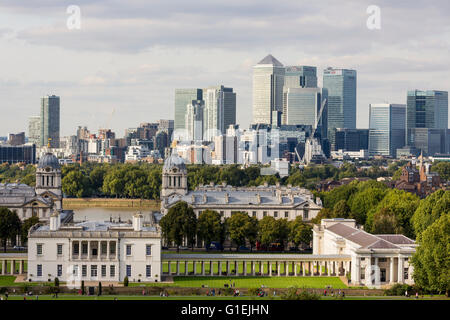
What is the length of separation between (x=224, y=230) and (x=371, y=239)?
23052 millimetres

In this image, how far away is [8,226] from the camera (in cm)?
10275

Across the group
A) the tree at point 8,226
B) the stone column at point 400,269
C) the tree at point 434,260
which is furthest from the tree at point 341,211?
the tree at point 434,260

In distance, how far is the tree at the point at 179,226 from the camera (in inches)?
4112

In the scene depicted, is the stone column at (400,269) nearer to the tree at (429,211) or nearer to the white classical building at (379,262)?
the white classical building at (379,262)

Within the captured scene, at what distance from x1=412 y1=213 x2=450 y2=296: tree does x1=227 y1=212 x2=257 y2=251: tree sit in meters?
29.1

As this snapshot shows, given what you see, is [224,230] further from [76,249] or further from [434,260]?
[434,260]

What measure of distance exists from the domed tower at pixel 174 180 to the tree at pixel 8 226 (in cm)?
2871

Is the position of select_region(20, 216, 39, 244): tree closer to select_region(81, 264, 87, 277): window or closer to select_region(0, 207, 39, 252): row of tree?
select_region(0, 207, 39, 252): row of tree

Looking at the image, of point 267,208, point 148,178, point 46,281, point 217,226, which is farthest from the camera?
point 148,178

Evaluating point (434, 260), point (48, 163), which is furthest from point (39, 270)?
point (48, 163)

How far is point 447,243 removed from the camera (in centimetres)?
7819

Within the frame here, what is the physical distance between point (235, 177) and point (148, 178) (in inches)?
698
